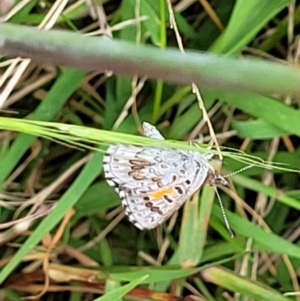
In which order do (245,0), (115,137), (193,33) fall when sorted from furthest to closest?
(193,33) < (245,0) < (115,137)

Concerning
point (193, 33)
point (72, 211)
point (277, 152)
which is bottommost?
point (72, 211)

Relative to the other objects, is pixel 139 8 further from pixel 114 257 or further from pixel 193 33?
pixel 114 257

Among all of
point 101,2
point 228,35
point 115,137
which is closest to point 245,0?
point 228,35

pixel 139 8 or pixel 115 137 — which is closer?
pixel 115 137

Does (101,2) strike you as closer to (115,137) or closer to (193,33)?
(193,33)

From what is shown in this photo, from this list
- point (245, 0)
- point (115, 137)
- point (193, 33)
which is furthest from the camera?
point (193, 33)

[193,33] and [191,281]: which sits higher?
[193,33]

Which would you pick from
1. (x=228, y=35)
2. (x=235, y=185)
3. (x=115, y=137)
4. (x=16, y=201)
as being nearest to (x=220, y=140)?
(x=235, y=185)
